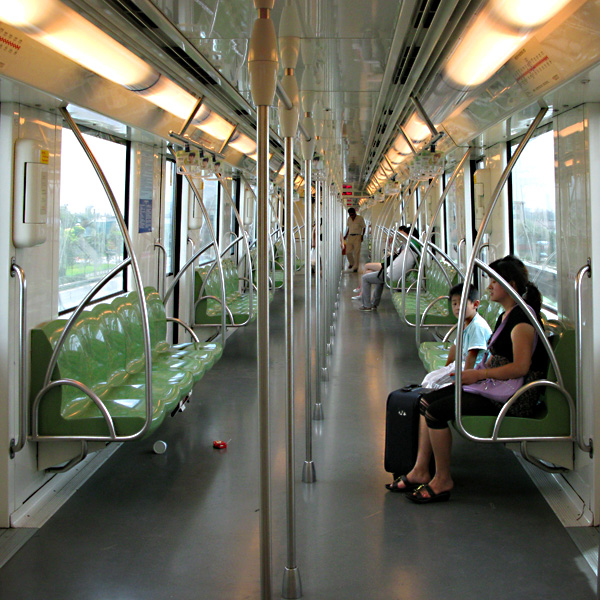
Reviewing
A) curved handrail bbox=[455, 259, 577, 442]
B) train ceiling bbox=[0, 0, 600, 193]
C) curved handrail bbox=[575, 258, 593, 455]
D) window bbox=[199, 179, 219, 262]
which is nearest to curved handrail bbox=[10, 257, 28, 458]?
train ceiling bbox=[0, 0, 600, 193]

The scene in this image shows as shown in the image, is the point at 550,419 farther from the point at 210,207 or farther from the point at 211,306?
the point at 210,207

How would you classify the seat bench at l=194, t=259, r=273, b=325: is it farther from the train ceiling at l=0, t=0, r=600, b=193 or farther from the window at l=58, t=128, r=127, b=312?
the train ceiling at l=0, t=0, r=600, b=193

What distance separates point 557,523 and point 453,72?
262 centimetres

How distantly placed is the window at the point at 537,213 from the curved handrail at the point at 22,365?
3.68 m

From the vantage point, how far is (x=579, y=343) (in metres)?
3.41

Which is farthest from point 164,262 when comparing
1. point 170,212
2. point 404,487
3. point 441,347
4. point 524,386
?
point 524,386

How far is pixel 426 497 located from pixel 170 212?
4.53 m

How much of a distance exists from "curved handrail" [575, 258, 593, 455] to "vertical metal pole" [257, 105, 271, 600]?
6.04ft

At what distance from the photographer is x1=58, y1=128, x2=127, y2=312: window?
4.66 m

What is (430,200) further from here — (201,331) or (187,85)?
(187,85)

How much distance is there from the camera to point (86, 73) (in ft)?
11.7

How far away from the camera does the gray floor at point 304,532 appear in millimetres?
2752

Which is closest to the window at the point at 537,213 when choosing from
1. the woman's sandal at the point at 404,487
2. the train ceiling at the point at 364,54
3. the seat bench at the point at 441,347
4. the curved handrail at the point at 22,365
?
the seat bench at the point at 441,347

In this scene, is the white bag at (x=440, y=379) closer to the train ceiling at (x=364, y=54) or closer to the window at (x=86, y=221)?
the train ceiling at (x=364, y=54)
